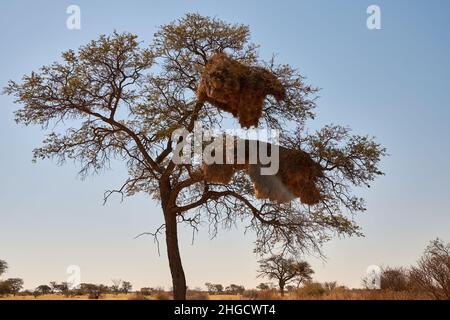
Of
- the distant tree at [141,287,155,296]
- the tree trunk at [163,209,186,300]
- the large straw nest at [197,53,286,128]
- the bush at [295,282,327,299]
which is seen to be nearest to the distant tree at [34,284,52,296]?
the distant tree at [141,287,155,296]

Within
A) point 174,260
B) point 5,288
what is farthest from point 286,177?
point 5,288

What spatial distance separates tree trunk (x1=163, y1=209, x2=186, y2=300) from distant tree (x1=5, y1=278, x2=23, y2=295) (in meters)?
24.2

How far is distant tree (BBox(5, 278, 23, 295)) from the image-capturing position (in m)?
36.4

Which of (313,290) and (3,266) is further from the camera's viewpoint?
(3,266)

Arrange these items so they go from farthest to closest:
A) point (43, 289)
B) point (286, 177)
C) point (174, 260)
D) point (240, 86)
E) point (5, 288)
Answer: point (43, 289) → point (5, 288) → point (174, 260) → point (286, 177) → point (240, 86)

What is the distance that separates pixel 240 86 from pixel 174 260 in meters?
5.96

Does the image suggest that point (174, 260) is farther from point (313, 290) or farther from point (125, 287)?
point (125, 287)

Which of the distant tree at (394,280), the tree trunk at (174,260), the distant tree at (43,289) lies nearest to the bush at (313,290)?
the distant tree at (394,280)

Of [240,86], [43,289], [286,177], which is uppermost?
[240,86]

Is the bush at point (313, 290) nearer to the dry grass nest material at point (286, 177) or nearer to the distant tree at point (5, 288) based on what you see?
the dry grass nest material at point (286, 177)

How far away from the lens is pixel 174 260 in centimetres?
1577

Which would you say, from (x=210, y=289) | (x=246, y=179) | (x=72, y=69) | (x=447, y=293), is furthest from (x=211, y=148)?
(x=210, y=289)
